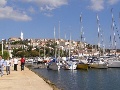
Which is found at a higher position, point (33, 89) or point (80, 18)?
point (80, 18)

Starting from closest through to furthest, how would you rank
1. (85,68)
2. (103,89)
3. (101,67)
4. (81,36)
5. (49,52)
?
(103,89) → (85,68) → (101,67) → (81,36) → (49,52)

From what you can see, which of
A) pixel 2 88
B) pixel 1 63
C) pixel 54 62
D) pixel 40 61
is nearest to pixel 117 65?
pixel 54 62

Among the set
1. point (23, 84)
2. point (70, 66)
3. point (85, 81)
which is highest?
point (70, 66)

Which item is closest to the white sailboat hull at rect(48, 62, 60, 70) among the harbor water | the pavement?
the harbor water

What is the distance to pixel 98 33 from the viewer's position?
88.8 m

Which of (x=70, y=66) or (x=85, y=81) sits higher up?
(x=70, y=66)

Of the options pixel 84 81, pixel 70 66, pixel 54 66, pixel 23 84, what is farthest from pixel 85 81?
pixel 70 66

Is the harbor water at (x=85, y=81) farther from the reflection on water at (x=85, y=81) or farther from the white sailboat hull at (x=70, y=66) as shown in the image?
the white sailboat hull at (x=70, y=66)

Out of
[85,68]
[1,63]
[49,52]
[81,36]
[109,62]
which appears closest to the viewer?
[1,63]

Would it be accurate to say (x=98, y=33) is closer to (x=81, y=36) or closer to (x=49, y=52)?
(x=81, y=36)

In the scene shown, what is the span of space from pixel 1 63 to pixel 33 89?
34.4 feet

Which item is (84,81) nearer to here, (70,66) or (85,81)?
(85,81)

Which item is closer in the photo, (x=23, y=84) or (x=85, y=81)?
(x=23, y=84)

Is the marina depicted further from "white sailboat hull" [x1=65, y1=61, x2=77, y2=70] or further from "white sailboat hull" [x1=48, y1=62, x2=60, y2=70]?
"white sailboat hull" [x1=65, y1=61, x2=77, y2=70]
